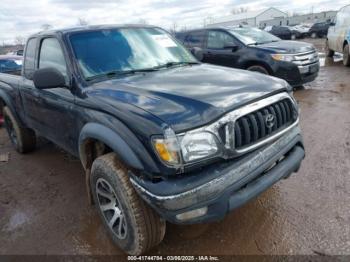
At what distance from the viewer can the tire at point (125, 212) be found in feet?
7.88

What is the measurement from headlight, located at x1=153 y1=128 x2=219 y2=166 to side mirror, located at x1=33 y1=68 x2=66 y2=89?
4.50 ft

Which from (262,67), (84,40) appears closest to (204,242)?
(84,40)

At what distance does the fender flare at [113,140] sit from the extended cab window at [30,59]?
1.79m

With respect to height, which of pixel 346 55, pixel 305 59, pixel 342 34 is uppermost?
pixel 305 59

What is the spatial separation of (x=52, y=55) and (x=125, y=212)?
211 cm

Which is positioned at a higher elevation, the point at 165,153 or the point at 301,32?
the point at 165,153

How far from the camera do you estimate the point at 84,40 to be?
3.33m

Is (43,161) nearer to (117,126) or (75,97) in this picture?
(75,97)

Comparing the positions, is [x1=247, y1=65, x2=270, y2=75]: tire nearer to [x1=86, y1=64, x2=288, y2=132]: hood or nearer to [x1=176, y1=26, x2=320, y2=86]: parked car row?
[x1=176, y1=26, x2=320, y2=86]: parked car row

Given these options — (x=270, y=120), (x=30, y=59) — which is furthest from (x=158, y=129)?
(x=30, y=59)

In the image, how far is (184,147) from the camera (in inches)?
86.4

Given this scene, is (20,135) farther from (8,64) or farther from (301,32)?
(301,32)

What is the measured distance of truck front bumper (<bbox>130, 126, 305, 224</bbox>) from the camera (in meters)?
2.14

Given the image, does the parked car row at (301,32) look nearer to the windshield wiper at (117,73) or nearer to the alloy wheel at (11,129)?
the alloy wheel at (11,129)
